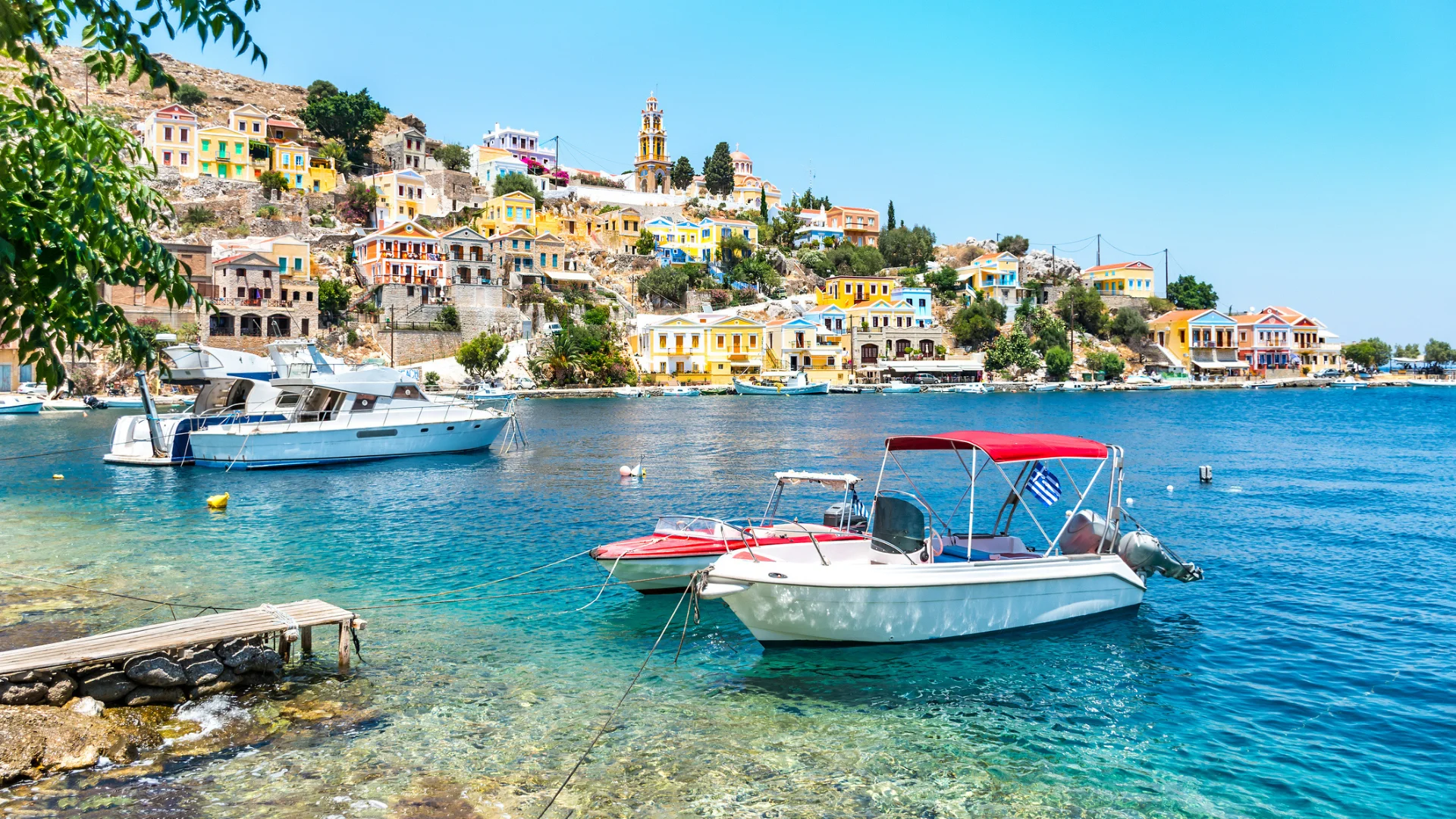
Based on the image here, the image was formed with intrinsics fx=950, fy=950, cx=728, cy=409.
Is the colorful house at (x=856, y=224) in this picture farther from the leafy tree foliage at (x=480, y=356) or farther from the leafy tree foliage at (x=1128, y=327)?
the leafy tree foliage at (x=480, y=356)

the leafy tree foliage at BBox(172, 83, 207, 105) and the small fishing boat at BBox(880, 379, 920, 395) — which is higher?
the leafy tree foliage at BBox(172, 83, 207, 105)

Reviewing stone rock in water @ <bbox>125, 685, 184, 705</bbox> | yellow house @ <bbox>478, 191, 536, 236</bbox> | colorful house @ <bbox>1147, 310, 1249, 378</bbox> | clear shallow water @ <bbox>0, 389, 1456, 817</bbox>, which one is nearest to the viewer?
clear shallow water @ <bbox>0, 389, 1456, 817</bbox>

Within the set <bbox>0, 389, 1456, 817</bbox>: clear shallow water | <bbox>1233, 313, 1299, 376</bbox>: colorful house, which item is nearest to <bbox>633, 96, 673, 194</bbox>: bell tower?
<bbox>1233, 313, 1299, 376</bbox>: colorful house

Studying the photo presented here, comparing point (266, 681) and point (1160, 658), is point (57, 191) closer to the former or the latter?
point (266, 681)

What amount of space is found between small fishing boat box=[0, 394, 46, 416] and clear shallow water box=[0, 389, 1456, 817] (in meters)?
41.2

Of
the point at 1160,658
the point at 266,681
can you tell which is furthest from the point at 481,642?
the point at 1160,658

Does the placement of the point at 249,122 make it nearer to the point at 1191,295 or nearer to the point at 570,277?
the point at 570,277

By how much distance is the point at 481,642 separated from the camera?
513 inches

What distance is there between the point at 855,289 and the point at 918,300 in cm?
779

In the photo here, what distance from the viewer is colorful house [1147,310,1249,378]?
112 meters

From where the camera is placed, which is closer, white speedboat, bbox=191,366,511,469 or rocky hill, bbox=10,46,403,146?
white speedboat, bbox=191,366,511,469

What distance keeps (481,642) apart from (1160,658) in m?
9.25

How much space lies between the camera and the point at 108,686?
32.1 feet

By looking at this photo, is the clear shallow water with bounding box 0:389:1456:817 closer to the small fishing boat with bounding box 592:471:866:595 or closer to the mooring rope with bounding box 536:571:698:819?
the mooring rope with bounding box 536:571:698:819
